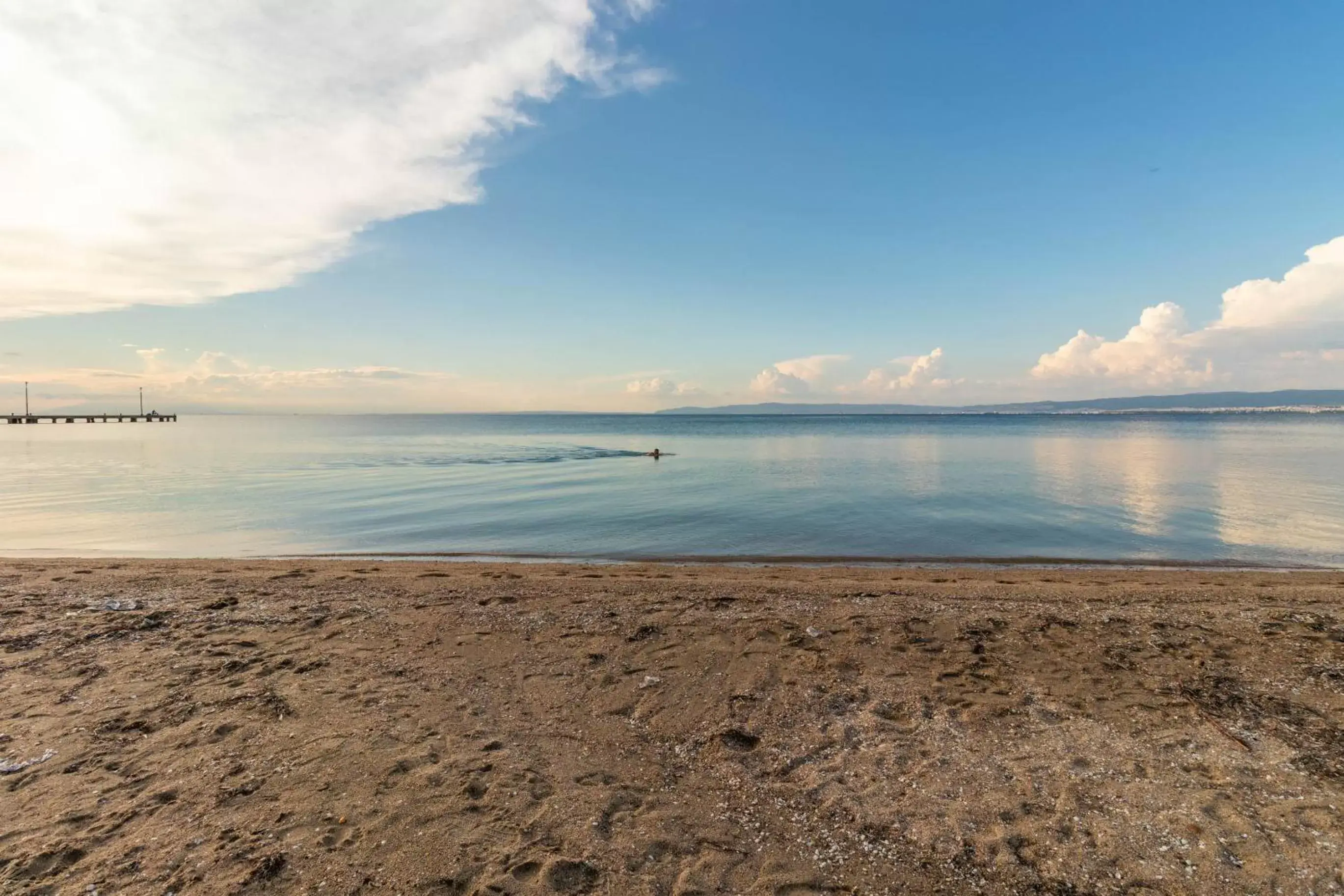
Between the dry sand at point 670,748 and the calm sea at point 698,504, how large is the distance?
7688 millimetres

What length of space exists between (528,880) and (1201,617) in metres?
9.94

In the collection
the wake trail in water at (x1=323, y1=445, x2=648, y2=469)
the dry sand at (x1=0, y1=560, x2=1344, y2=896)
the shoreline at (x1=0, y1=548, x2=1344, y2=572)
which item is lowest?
the shoreline at (x1=0, y1=548, x2=1344, y2=572)

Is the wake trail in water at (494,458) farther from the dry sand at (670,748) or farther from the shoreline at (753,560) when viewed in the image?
the dry sand at (670,748)

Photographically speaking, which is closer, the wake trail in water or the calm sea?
the calm sea

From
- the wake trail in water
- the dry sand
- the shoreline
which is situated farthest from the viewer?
the wake trail in water

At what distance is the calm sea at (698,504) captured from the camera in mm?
17078

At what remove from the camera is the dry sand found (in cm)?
405

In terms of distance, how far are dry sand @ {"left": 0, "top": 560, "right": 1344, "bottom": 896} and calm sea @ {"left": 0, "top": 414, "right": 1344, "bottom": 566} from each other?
303 inches

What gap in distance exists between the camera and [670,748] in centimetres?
557

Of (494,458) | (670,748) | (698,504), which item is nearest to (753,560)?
(698,504)

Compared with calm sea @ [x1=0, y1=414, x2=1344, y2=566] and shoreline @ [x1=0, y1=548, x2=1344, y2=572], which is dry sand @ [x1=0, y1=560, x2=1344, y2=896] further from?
calm sea @ [x1=0, y1=414, x2=1344, y2=566]

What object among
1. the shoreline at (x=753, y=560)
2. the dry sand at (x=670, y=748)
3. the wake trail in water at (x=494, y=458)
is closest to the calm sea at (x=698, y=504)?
the shoreline at (x=753, y=560)

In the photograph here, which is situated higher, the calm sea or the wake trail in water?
the wake trail in water

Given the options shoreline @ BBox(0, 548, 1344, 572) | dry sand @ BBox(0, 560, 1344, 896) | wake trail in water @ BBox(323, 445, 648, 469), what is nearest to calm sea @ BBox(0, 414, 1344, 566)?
shoreline @ BBox(0, 548, 1344, 572)
